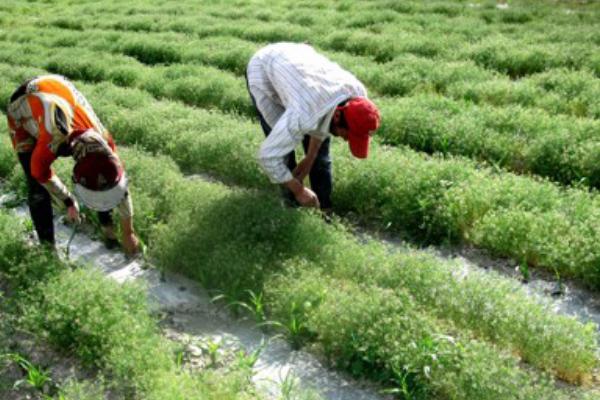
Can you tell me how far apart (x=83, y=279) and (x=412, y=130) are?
4.16 meters

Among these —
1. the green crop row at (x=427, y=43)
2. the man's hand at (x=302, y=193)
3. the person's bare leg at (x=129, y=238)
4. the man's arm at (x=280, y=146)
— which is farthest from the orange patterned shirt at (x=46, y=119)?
the green crop row at (x=427, y=43)

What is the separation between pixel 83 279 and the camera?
454 cm

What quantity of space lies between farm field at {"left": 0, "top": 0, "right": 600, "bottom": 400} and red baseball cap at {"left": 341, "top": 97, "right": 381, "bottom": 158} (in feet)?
2.69

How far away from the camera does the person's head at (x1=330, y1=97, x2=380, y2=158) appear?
4312mm

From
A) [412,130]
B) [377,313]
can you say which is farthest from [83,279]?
[412,130]

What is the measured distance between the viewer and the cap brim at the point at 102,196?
176 inches

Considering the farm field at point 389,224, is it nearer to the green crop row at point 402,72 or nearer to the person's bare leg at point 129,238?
the green crop row at point 402,72

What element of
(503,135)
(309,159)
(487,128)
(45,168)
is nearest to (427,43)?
(487,128)

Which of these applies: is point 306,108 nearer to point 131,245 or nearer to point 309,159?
point 309,159

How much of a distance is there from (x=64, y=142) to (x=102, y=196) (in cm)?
47

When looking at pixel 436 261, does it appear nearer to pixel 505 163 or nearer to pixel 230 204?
pixel 230 204

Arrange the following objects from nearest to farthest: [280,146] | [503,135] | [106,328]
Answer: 1. [106,328]
2. [280,146]
3. [503,135]

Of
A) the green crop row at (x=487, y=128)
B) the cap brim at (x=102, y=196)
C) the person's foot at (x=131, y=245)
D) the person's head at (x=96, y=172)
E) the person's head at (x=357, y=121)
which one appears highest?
the person's head at (x=357, y=121)

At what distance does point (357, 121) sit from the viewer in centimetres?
432
